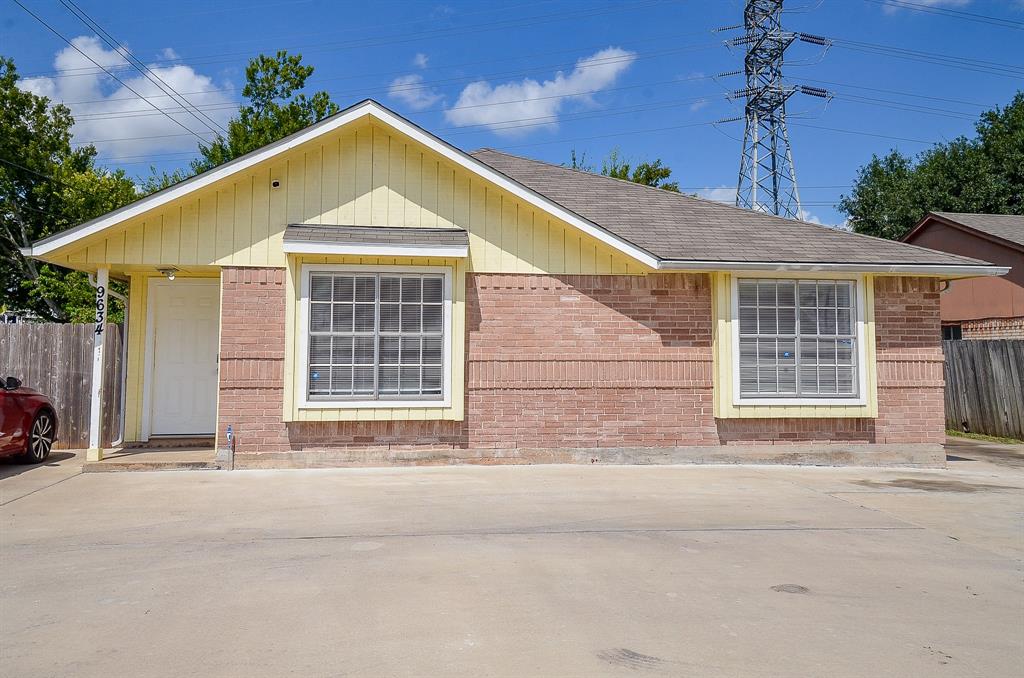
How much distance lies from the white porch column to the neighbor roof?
66.5 ft

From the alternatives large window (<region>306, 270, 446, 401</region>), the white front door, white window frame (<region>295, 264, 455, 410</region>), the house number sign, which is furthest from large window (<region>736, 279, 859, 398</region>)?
the house number sign

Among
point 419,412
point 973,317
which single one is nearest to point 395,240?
point 419,412

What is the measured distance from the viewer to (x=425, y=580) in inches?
204

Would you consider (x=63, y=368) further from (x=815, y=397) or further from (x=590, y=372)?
(x=815, y=397)

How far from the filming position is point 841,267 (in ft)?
33.8

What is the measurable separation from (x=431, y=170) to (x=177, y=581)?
660cm

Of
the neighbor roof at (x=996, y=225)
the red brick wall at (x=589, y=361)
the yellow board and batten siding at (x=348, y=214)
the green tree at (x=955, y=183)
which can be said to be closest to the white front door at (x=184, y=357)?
the yellow board and batten siding at (x=348, y=214)

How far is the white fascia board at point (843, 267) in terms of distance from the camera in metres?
10.0

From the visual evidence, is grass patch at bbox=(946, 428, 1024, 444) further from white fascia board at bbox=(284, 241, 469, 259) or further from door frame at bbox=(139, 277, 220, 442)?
door frame at bbox=(139, 277, 220, 442)

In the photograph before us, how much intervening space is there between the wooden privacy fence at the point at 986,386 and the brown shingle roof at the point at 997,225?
521 centimetres

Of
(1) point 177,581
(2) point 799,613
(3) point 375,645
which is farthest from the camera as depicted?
(1) point 177,581

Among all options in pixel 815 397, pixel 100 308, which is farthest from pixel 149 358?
pixel 815 397

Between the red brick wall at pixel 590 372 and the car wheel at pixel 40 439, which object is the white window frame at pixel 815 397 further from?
the car wheel at pixel 40 439

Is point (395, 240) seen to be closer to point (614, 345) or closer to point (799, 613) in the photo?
point (614, 345)
